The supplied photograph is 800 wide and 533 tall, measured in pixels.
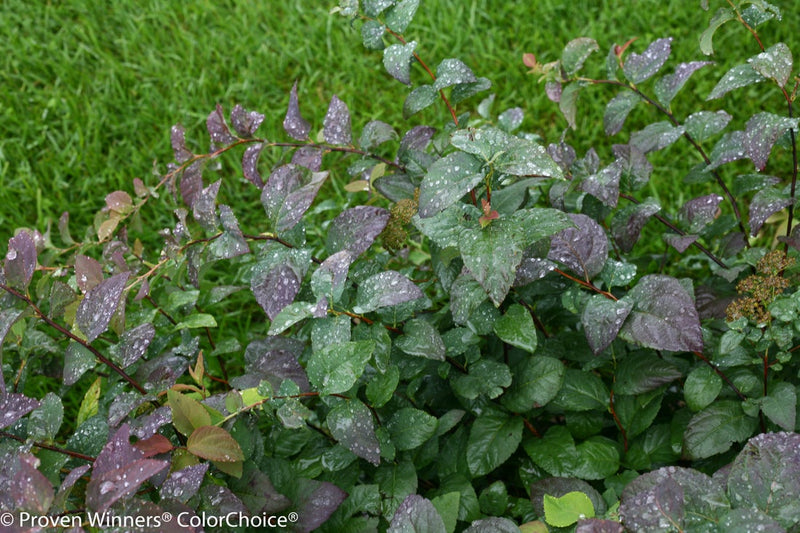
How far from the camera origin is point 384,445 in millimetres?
1455

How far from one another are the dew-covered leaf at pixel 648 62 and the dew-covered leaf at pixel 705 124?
0.15m

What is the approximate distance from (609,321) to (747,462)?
13.0 inches

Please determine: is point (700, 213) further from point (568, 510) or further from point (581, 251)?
point (568, 510)

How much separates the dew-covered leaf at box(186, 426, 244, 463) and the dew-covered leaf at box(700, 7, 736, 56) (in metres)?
1.11

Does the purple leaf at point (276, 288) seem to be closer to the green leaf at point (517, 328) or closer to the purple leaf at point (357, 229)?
the purple leaf at point (357, 229)

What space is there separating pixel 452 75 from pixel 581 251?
1.51 feet

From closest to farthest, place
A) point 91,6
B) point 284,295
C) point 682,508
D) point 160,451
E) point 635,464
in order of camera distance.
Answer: point 682,508 → point 160,451 → point 284,295 → point 635,464 → point 91,6

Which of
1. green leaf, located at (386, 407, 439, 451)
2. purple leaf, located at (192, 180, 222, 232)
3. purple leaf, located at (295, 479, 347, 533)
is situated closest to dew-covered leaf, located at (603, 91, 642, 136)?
green leaf, located at (386, 407, 439, 451)

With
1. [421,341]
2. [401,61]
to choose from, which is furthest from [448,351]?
[401,61]

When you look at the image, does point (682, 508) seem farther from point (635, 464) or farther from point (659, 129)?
point (659, 129)

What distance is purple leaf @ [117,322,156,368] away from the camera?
143cm

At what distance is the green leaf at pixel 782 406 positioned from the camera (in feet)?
4.52

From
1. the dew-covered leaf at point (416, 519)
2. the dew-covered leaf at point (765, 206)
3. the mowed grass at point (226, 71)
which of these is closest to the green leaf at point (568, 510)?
the dew-covered leaf at point (416, 519)

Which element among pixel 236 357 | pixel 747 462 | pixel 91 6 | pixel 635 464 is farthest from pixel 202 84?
pixel 747 462
